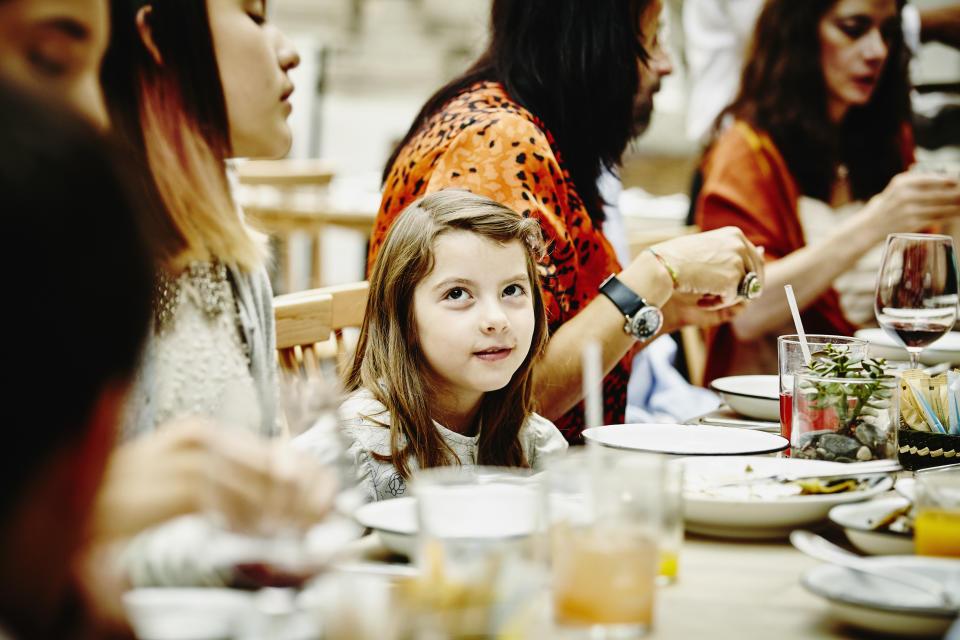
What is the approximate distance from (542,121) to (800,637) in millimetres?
1375

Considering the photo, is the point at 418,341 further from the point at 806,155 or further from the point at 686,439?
the point at 806,155

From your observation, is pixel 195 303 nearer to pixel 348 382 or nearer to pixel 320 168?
pixel 348 382

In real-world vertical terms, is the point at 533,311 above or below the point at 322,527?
above

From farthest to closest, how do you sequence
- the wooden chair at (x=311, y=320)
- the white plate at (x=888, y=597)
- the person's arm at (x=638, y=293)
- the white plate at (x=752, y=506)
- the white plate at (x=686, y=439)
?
the person's arm at (x=638, y=293)
the wooden chair at (x=311, y=320)
the white plate at (x=686, y=439)
the white plate at (x=752, y=506)
the white plate at (x=888, y=597)

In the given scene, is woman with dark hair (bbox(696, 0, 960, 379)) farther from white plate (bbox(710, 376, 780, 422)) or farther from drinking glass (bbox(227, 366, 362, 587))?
drinking glass (bbox(227, 366, 362, 587))

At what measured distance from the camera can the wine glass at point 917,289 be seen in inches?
62.2

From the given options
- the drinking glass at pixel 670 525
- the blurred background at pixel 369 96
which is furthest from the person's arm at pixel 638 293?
the blurred background at pixel 369 96

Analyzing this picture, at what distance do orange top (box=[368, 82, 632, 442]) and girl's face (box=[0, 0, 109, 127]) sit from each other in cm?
85

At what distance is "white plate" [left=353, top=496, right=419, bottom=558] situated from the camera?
2.97 ft

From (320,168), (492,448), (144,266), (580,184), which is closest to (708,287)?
(580,184)

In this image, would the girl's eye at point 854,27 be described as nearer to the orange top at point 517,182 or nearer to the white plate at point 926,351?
the white plate at point 926,351

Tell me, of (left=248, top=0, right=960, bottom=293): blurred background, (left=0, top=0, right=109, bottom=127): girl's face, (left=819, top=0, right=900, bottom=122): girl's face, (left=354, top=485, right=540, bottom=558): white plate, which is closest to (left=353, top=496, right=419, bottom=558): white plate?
(left=354, top=485, right=540, bottom=558): white plate

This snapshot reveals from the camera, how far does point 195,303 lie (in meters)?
1.23

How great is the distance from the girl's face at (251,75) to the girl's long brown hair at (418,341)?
14.0 inches
